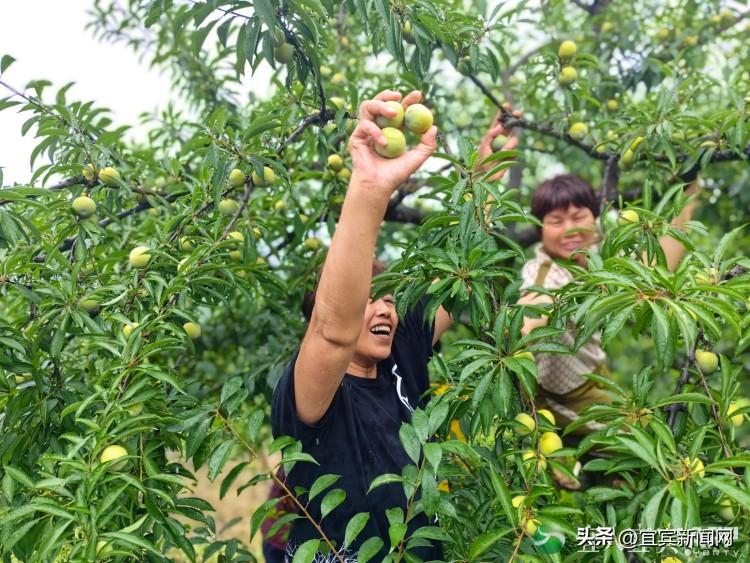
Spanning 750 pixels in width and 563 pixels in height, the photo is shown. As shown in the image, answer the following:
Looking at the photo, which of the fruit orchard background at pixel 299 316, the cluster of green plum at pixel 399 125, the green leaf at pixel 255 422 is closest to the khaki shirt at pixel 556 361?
the fruit orchard background at pixel 299 316

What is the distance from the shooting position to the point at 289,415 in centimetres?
134

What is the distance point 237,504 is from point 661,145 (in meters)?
6.31

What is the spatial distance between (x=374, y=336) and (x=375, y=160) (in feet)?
1.87

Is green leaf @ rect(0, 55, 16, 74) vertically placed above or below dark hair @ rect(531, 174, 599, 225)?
above

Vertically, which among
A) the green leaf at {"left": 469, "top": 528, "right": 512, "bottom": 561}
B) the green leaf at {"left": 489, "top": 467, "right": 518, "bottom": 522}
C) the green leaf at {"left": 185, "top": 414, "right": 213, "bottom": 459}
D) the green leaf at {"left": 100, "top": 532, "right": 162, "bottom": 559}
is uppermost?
the green leaf at {"left": 185, "top": 414, "right": 213, "bottom": 459}

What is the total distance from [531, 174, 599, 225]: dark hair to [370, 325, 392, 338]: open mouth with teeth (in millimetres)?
1210

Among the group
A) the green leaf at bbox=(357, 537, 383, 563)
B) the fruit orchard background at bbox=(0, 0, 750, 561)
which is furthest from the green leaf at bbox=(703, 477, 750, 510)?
the green leaf at bbox=(357, 537, 383, 563)

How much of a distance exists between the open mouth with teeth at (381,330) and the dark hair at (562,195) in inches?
47.6

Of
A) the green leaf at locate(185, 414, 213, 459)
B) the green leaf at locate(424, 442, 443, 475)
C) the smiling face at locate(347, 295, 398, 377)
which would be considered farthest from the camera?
the smiling face at locate(347, 295, 398, 377)

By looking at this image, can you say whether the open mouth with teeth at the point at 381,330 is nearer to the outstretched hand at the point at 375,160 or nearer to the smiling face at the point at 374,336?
the smiling face at the point at 374,336

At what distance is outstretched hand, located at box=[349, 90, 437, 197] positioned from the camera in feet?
3.78

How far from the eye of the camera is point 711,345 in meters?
1.45

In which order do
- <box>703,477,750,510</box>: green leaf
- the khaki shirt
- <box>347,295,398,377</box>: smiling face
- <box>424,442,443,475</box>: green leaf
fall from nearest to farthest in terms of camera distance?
<box>703,477,750,510</box>: green leaf
<box>424,442,443,475</box>: green leaf
<box>347,295,398,377</box>: smiling face
the khaki shirt

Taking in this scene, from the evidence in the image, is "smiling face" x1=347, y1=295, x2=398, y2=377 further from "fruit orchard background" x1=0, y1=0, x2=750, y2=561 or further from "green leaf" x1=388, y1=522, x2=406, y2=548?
"green leaf" x1=388, y1=522, x2=406, y2=548
